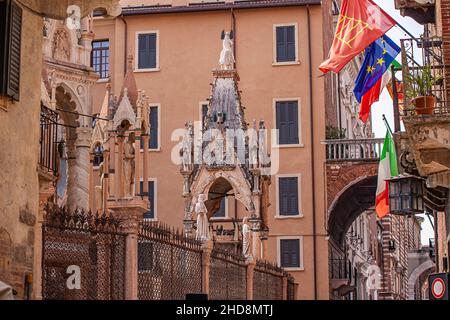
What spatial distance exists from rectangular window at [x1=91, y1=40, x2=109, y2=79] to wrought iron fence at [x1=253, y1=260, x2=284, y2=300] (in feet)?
63.0

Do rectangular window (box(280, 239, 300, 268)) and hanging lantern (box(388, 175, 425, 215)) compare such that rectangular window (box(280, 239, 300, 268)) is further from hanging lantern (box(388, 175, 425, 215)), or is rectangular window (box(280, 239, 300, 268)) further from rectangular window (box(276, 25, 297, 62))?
hanging lantern (box(388, 175, 425, 215))

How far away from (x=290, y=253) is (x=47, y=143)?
94.6 feet

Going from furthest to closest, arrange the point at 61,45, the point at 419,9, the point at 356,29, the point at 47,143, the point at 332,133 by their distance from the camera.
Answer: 1. the point at 332,133
2. the point at 419,9
3. the point at 61,45
4. the point at 356,29
5. the point at 47,143

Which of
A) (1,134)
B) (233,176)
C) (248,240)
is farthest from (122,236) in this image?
(233,176)

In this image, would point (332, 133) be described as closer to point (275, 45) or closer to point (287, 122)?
point (287, 122)

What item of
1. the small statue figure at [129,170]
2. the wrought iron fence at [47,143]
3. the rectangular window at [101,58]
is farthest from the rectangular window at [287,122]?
the wrought iron fence at [47,143]

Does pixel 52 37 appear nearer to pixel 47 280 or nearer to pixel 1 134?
pixel 47 280

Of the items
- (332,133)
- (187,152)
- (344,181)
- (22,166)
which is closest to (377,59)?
(187,152)

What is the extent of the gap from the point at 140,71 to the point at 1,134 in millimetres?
34763

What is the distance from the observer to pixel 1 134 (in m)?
11.9

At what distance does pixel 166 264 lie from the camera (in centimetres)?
1828

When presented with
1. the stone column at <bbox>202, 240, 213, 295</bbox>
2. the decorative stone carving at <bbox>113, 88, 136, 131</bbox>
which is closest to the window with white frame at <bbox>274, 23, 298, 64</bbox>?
the decorative stone carving at <bbox>113, 88, 136, 131</bbox>

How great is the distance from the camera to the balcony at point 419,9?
24047 millimetres

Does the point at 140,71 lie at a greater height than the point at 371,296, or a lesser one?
greater
